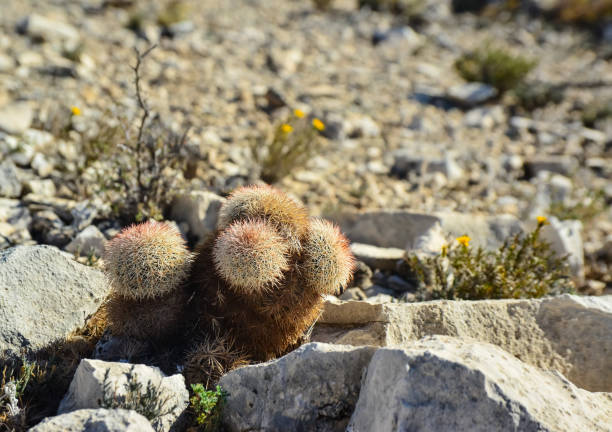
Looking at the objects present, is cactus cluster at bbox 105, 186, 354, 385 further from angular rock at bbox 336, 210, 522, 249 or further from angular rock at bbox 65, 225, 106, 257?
angular rock at bbox 336, 210, 522, 249

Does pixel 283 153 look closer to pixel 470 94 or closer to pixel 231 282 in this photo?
pixel 231 282

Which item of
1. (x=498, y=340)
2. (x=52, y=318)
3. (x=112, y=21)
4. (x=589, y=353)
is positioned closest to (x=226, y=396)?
(x=52, y=318)

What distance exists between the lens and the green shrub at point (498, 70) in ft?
28.6

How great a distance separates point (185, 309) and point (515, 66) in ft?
25.6

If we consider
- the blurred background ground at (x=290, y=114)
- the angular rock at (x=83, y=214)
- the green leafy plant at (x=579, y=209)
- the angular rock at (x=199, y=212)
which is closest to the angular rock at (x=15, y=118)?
the blurred background ground at (x=290, y=114)

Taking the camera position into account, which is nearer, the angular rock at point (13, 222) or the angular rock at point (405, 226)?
the angular rock at point (13, 222)

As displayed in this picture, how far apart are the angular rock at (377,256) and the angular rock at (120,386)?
213cm

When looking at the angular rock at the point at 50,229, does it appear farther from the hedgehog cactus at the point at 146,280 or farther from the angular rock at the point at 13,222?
the hedgehog cactus at the point at 146,280

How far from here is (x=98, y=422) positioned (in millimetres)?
2209

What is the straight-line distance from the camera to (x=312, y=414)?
2.60 meters

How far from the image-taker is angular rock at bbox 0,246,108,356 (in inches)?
117

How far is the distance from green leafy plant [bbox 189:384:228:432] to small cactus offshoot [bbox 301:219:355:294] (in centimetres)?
78

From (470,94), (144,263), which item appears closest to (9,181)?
(144,263)

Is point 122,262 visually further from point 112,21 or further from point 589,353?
point 112,21
